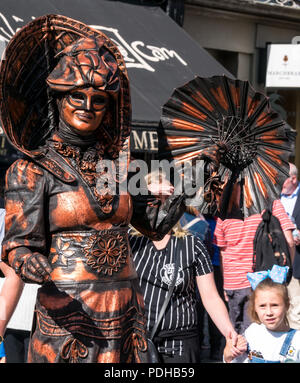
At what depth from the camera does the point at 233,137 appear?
3842 mm

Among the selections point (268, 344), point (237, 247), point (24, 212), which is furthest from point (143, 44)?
point (24, 212)

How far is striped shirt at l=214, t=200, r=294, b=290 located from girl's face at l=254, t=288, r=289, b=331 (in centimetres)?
156

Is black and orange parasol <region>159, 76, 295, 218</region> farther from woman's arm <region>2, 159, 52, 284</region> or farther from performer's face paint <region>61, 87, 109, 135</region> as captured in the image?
woman's arm <region>2, 159, 52, 284</region>

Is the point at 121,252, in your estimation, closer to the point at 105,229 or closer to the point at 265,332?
the point at 105,229

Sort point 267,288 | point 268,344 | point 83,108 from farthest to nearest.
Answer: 1. point 267,288
2. point 268,344
3. point 83,108

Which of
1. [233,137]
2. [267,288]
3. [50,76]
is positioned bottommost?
[267,288]

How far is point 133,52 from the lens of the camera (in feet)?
27.1

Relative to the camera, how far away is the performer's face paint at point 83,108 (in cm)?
307

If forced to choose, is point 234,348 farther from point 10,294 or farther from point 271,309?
point 10,294

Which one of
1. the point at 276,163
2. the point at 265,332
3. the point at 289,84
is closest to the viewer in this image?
the point at 276,163

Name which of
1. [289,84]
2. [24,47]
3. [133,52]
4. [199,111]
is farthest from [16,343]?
[289,84]

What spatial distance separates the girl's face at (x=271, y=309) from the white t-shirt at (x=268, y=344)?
48 mm

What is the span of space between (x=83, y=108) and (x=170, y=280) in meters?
1.55

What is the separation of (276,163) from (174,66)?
4.67 meters
